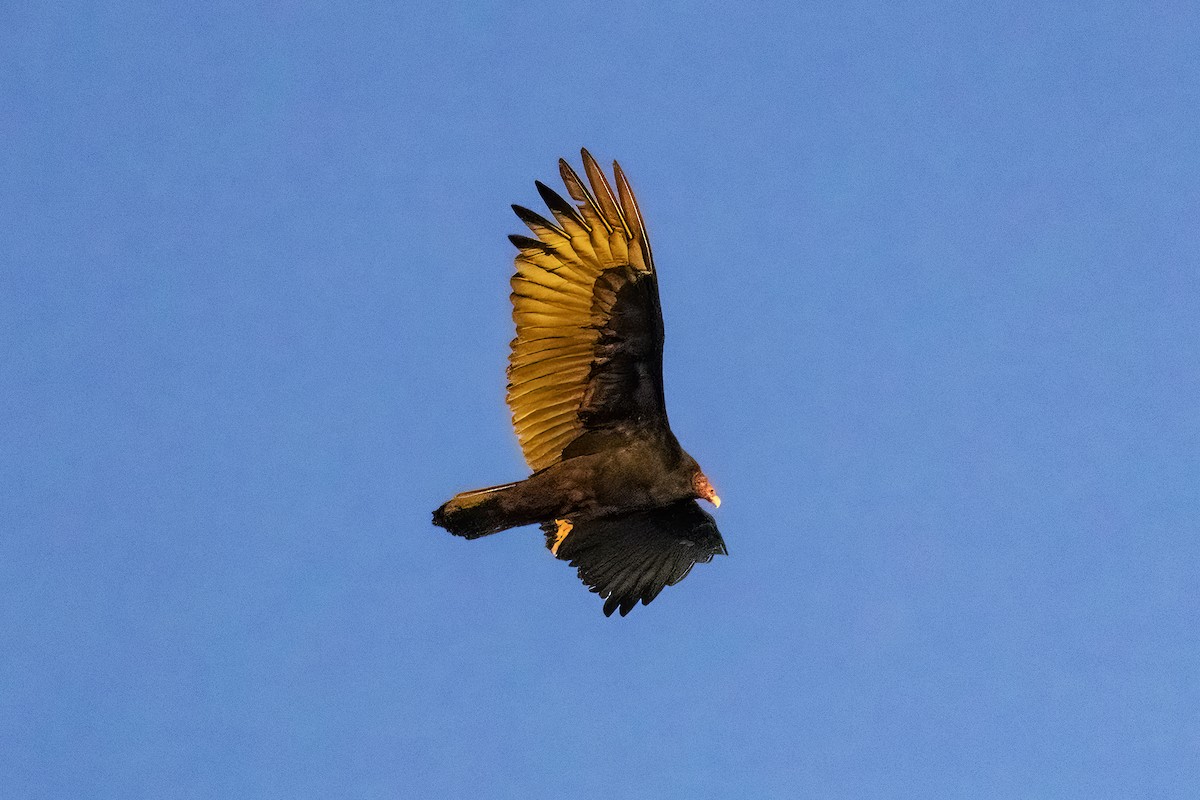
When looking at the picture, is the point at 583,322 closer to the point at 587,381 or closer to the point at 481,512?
the point at 587,381

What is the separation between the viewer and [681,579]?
1697 centimetres

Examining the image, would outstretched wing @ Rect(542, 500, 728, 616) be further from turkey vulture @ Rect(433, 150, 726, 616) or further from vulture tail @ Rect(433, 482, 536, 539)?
vulture tail @ Rect(433, 482, 536, 539)

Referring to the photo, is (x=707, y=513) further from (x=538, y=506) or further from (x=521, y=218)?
(x=521, y=218)

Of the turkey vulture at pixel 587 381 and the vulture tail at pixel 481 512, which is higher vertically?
the turkey vulture at pixel 587 381

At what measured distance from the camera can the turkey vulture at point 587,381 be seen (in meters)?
15.3

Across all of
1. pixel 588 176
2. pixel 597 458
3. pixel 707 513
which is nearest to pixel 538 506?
pixel 597 458

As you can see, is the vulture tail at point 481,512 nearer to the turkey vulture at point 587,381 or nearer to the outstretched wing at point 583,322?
the turkey vulture at point 587,381

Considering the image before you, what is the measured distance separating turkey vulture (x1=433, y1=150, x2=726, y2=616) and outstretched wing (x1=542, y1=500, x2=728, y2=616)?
0.38ft

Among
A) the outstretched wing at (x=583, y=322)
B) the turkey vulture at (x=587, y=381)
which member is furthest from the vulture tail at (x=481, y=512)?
the outstretched wing at (x=583, y=322)

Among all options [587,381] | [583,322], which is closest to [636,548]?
[587,381]

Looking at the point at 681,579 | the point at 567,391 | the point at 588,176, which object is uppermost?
the point at 588,176

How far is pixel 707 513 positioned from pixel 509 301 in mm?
2678

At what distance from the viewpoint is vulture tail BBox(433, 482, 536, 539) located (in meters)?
15.3

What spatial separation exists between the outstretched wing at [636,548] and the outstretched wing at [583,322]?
2.73 feet
